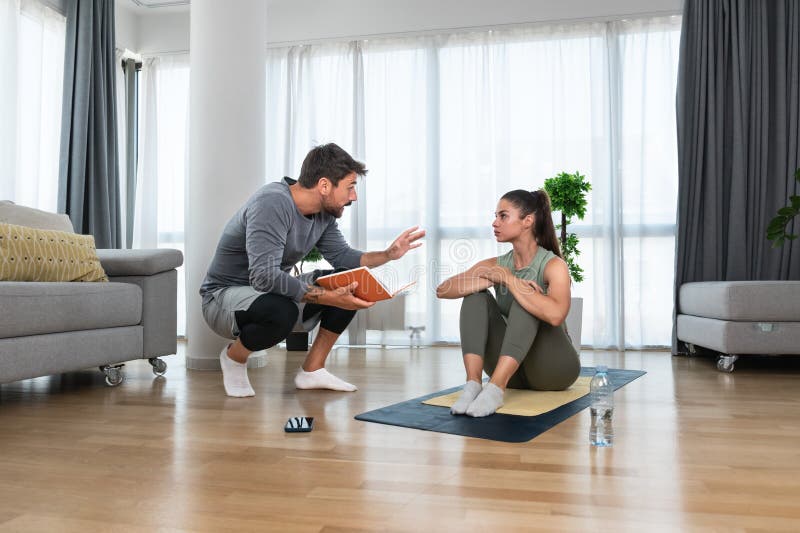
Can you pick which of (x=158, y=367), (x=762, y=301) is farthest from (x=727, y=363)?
(x=158, y=367)

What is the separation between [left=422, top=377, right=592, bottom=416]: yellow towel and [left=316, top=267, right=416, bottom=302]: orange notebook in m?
0.47

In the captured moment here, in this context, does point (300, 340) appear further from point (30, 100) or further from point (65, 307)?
point (30, 100)

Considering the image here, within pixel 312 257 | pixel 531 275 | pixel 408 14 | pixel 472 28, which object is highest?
pixel 408 14

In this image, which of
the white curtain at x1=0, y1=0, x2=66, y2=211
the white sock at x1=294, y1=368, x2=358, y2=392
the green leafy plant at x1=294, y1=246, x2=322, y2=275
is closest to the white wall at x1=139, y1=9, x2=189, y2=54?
the white curtain at x1=0, y1=0, x2=66, y2=211

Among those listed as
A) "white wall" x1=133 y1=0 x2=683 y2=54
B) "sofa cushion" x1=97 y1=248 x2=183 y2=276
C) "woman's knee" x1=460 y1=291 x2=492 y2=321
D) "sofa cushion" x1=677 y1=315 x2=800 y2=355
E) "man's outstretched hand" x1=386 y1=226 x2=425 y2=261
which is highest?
"white wall" x1=133 y1=0 x2=683 y2=54

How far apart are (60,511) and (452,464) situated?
90 centimetres

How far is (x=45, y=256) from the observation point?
3.08 m

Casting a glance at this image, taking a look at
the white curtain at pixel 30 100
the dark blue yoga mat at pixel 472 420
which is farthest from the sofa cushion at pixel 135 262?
the white curtain at pixel 30 100

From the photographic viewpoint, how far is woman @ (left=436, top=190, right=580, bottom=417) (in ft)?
7.91

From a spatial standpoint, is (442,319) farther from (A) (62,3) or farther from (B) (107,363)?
(A) (62,3)

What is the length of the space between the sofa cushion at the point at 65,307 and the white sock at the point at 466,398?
5.36 ft

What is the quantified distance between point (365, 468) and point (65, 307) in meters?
1.72

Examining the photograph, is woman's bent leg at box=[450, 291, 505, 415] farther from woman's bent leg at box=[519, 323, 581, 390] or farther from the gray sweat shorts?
the gray sweat shorts

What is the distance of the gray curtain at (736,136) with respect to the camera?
15.5 ft
